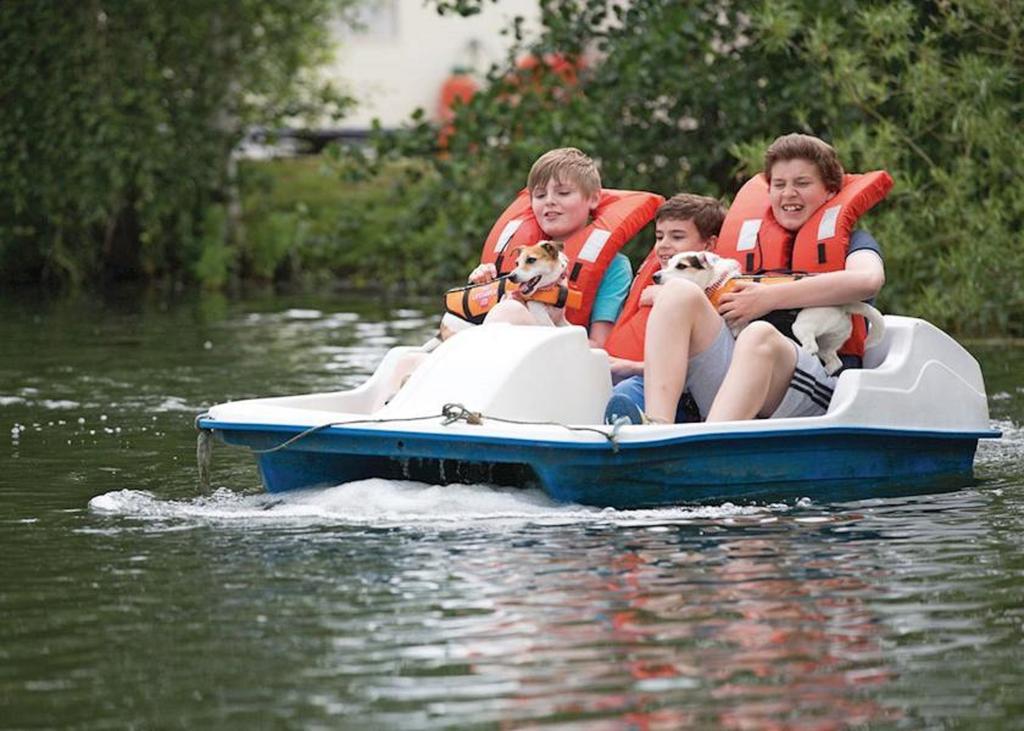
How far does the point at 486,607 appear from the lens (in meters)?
5.02

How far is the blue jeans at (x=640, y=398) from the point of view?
675cm

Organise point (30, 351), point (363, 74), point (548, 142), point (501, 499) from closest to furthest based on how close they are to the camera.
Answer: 1. point (501, 499)
2. point (30, 351)
3. point (548, 142)
4. point (363, 74)

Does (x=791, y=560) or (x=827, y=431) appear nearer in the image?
(x=791, y=560)

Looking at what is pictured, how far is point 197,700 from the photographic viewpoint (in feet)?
13.9

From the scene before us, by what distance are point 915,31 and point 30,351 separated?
5557 mm

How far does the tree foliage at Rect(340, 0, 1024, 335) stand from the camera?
12211 mm

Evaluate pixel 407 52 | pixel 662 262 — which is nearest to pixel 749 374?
pixel 662 262

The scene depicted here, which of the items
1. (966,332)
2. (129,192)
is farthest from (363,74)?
(966,332)

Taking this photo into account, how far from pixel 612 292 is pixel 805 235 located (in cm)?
66

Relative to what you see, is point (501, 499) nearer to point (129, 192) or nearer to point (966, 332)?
point (966, 332)

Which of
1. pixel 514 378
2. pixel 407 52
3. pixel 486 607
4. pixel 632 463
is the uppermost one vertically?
pixel 407 52

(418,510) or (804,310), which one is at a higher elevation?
(804,310)

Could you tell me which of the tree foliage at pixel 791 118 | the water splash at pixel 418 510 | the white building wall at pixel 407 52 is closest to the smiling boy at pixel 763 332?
the water splash at pixel 418 510

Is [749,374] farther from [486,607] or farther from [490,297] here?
[486,607]
